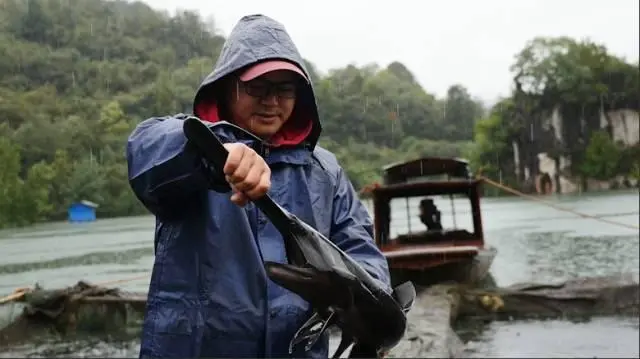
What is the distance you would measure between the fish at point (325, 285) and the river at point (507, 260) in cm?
100

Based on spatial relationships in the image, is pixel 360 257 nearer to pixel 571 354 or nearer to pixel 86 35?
pixel 86 35

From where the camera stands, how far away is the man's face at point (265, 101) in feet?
4.98

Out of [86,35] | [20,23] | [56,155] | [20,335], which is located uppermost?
[86,35]

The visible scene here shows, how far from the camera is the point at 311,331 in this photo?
128cm

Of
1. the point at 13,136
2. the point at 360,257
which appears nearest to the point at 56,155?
the point at 13,136

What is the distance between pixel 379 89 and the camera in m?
30.9

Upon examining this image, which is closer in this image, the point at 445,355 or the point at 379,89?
the point at 445,355

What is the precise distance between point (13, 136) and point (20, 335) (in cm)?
676

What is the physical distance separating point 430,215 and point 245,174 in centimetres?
1289

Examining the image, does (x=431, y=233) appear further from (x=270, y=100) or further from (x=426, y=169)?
(x=270, y=100)

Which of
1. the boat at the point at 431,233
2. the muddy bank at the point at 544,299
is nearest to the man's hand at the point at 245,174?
the muddy bank at the point at 544,299

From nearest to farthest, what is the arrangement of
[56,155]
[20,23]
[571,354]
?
[20,23] → [56,155] → [571,354]

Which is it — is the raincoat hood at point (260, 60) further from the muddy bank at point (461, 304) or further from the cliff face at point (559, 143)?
the cliff face at point (559, 143)

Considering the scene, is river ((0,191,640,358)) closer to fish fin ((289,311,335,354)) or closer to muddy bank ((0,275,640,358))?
muddy bank ((0,275,640,358))
